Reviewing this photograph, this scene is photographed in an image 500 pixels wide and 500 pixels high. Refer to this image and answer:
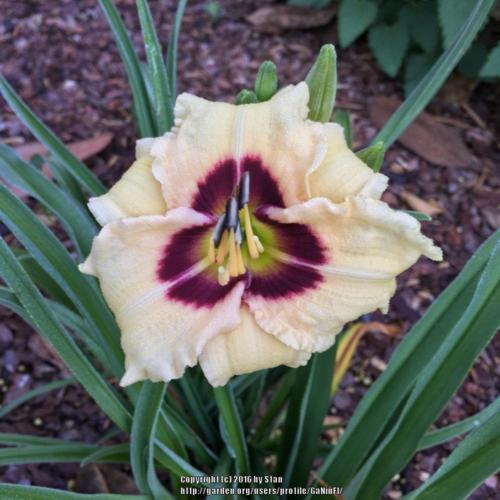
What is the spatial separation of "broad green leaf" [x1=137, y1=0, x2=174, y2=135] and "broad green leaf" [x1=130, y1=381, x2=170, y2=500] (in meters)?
0.45

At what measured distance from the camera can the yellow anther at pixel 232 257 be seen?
75cm

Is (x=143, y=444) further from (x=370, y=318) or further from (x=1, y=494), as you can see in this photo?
(x=370, y=318)

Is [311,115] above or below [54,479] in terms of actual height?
above

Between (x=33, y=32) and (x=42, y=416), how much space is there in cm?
158

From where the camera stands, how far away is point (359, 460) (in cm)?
104

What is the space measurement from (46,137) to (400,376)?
747mm

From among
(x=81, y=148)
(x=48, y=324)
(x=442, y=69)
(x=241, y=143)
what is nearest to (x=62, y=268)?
(x=48, y=324)

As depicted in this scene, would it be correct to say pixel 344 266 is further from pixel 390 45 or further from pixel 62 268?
pixel 390 45

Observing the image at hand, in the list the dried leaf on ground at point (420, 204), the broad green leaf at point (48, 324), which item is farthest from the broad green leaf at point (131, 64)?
the dried leaf on ground at point (420, 204)

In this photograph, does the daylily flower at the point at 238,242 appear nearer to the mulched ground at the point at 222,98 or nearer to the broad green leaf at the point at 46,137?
the broad green leaf at the point at 46,137

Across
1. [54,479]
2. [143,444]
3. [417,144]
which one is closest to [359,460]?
[143,444]

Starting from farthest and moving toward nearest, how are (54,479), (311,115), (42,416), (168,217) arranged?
(42,416) → (54,479) → (311,115) → (168,217)

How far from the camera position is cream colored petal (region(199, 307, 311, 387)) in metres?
0.77

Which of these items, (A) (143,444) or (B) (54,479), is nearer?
(A) (143,444)
